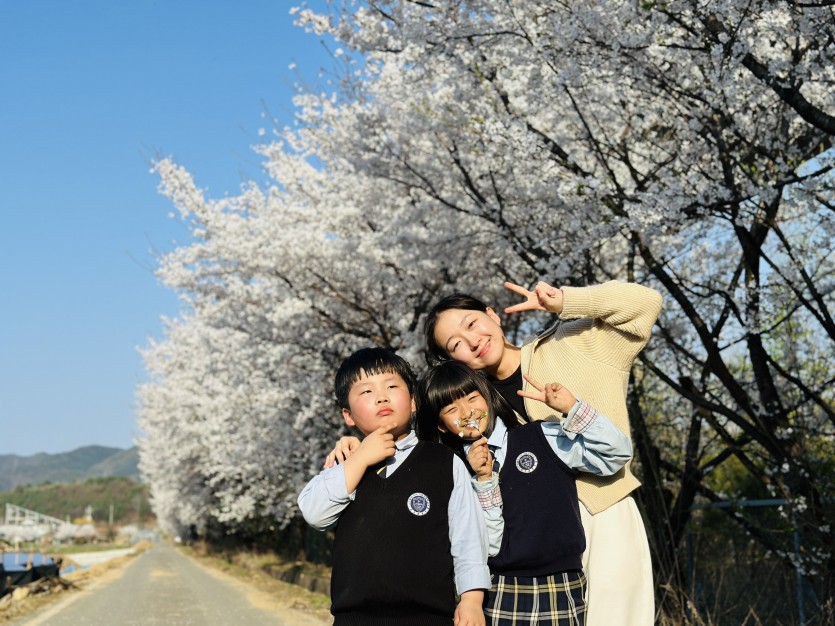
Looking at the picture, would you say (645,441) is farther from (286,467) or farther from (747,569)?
(286,467)

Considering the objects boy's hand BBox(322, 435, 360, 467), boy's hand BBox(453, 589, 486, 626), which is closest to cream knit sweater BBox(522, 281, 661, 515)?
boy's hand BBox(453, 589, 486, 626)

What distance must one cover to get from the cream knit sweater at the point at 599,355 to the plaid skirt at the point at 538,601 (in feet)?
0.80

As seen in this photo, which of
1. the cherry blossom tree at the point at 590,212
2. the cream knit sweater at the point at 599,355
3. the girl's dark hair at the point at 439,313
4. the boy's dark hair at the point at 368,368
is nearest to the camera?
the cream knit sweater at the point at 599,355

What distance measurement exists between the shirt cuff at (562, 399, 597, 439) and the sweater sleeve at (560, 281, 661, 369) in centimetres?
32

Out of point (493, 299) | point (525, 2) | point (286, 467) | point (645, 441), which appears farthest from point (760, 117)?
point (286, 467)

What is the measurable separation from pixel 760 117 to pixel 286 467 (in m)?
11.4

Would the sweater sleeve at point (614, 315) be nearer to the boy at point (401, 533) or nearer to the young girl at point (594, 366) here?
the young girl at point (594, 366)

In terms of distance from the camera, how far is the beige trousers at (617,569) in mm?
2467

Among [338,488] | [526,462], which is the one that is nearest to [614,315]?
[526,462]

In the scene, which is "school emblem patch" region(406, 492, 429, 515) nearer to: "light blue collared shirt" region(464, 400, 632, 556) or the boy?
the boy

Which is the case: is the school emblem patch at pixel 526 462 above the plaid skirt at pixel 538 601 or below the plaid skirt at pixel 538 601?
above

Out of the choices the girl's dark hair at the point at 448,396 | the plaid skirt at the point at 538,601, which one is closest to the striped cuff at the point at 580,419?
the girl's dark hair at the point at 448,396

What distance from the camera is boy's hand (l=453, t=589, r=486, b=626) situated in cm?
232

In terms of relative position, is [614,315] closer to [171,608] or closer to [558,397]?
[558,397]
